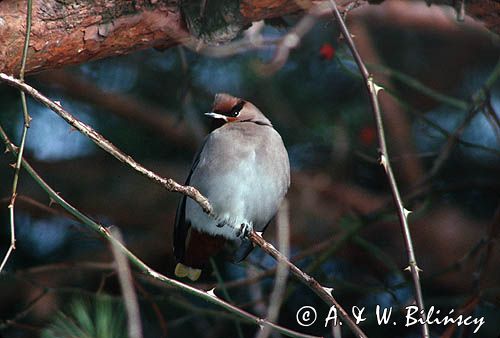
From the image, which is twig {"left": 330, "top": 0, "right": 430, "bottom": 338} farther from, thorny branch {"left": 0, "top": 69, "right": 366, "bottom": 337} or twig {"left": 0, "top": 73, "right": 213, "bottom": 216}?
twig {"left": 0, "top": 73, "right": 213, "bottom": 216}

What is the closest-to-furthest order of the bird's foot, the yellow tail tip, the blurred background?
the bird's foot, the yellow tail tip, the blurred background

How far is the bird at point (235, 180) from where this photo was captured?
12.4ft

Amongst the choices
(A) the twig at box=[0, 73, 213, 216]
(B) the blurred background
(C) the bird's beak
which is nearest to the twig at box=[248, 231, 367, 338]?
(A) the twig at box=[0, 73, 213, 216]

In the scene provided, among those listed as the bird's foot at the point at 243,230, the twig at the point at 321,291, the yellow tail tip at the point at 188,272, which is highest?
the twig at the point at 321,291

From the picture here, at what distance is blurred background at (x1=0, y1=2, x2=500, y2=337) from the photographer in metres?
4.64

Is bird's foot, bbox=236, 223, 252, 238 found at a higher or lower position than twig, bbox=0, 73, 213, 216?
lower

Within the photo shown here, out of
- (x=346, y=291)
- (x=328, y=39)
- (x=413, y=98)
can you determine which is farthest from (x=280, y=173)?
(x=413, y=98)

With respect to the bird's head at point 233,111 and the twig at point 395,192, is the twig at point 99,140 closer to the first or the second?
the twig at point 395,192

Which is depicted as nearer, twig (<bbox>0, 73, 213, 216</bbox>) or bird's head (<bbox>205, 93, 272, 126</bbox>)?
twig (<bbox>0, 73, 213, 216</bbox>)

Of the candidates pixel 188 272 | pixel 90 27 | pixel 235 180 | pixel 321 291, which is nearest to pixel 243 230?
pixel 235 180

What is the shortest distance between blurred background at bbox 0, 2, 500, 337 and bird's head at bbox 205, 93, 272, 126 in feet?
1.33

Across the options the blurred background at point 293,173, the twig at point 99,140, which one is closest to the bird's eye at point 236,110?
the blurred background at point 293,173

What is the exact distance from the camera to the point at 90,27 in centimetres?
332

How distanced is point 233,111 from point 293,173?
0.89 meters
